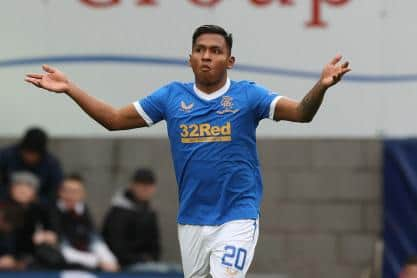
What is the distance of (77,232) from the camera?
11.3m

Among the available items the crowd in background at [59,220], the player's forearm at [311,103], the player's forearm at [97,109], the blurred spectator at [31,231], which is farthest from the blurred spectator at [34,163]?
the player's forearm at [311,103]

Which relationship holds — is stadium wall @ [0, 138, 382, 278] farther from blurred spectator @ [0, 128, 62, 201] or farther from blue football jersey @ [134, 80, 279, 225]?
blue football jersey @ [134, 80, 279, 225]

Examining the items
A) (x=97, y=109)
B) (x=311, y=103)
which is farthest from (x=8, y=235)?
(x=311, y=103)

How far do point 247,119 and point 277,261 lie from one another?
463 cm

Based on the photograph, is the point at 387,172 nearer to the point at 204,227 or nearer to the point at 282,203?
the point at 282,203

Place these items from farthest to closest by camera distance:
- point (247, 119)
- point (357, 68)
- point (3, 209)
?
1. point (357, 68)
2. point (3, 209)
3. point (247, 119)

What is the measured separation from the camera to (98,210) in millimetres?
12438

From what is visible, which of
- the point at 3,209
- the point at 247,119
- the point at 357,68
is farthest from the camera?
the point at 357,68

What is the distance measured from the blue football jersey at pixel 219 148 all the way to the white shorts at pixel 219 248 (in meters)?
0.05

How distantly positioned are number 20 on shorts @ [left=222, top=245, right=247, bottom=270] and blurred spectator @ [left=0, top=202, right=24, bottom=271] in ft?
10.9

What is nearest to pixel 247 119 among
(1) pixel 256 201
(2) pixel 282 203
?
(1) pixel 256 201

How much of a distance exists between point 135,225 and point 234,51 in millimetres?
1542

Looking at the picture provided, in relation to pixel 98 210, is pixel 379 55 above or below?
above

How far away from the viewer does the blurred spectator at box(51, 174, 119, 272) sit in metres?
11.1
